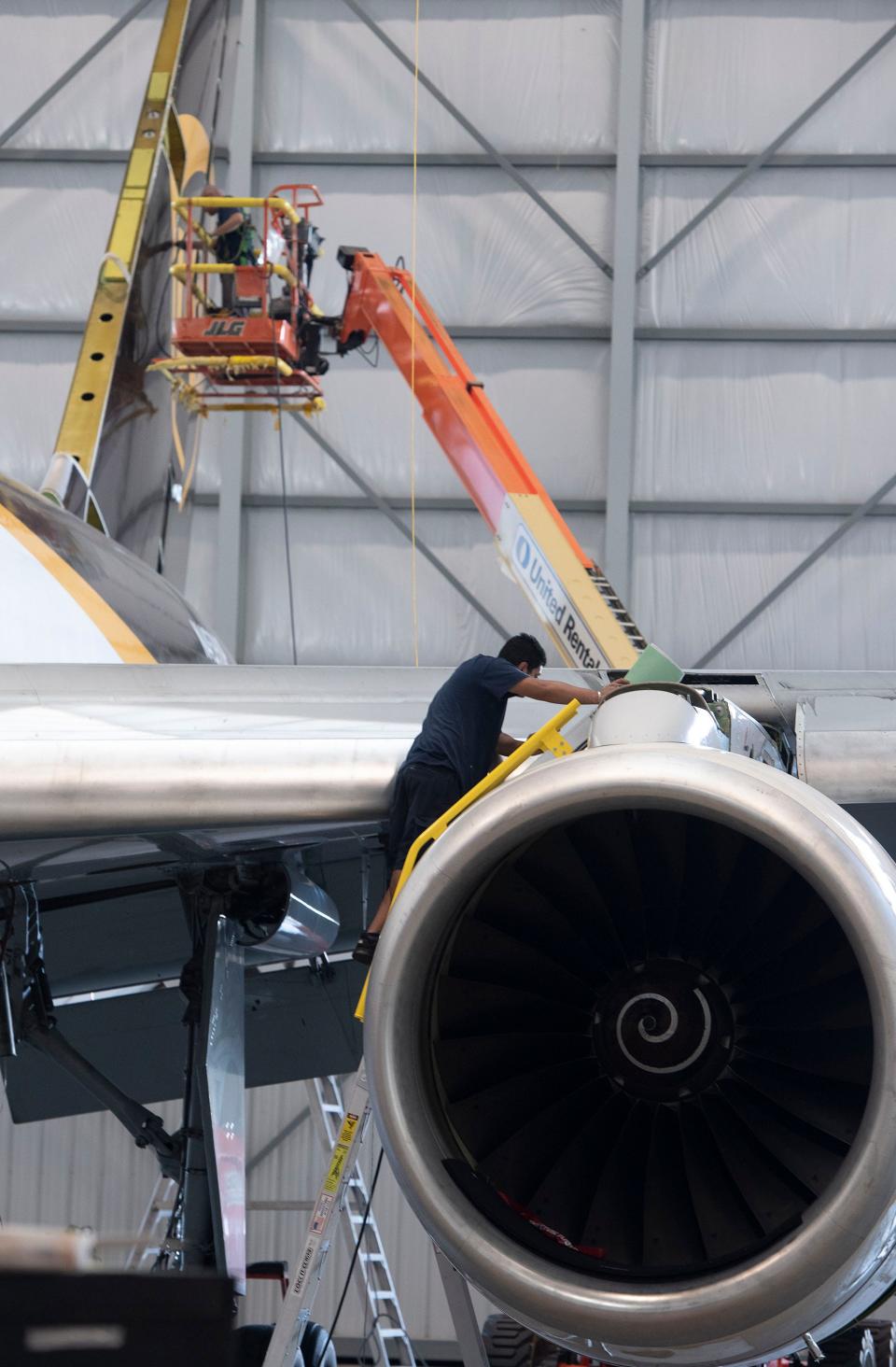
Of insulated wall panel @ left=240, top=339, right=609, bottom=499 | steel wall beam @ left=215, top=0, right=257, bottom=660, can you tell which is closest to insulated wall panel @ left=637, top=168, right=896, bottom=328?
insulated wall panel @ left=240, top=339, right=609, bottom=499

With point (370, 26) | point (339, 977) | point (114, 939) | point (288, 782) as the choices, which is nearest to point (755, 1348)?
point (288, 782)

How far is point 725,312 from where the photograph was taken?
54.0ft

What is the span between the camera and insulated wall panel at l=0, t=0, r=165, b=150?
16.7 metres

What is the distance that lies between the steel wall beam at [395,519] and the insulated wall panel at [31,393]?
7.95ft

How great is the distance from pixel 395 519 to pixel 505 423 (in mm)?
1473

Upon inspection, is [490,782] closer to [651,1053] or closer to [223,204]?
[651,1053]

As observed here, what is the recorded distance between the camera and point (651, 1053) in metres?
3.65

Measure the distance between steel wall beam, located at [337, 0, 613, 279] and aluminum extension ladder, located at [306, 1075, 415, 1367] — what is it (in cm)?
862

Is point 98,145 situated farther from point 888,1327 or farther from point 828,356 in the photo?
point 888,1327

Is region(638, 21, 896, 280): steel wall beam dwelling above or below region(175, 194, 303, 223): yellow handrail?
above

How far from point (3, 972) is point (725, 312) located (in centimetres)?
1303

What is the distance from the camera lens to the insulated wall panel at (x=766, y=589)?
53.1ft

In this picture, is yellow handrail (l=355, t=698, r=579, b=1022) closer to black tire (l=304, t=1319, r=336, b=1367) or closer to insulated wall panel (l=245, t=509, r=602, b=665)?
black tire (l=304, t=1319, r=336, b=1367)

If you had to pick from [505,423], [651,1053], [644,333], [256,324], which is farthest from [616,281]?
[651,1053]
